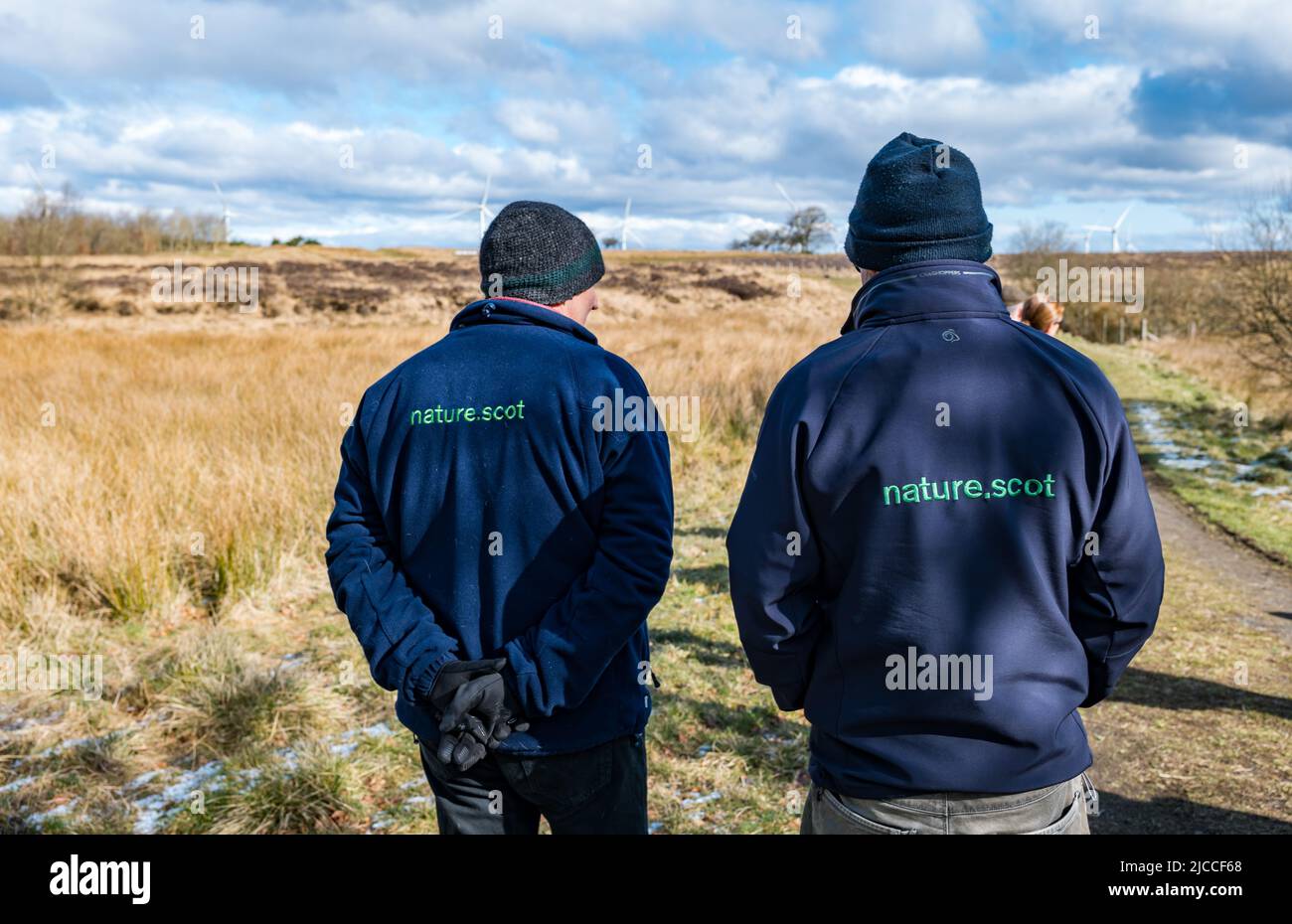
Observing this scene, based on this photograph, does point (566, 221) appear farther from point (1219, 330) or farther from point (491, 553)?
point (1219, 330)

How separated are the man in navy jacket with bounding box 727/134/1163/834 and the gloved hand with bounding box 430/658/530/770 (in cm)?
63

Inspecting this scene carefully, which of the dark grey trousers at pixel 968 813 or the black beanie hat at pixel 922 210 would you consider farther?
the black beanie hat at pixel 922 210

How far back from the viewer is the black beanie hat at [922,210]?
1.80 metres

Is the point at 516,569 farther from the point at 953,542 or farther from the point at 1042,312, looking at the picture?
the point at 1042,312

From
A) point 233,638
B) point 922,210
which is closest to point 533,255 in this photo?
point 922,210

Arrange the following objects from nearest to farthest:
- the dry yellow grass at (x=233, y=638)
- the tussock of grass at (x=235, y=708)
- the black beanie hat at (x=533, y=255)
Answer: the black beanie hat at (x=533, y=255)
the dry yellow grass at (x=233, y=638)
the tussock of grass at (x=235, y=708)

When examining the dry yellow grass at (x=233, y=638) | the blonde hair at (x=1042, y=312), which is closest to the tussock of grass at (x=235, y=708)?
the dry yellow grass at (x=233, y=638)

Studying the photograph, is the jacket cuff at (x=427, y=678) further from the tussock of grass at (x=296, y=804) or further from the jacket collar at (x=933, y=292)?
the tussock of grass at (x=296, y=804)

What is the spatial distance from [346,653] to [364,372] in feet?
29.0

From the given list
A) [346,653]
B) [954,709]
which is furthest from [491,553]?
[346,653]

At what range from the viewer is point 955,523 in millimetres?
1657

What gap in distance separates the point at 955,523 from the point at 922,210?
628 mm

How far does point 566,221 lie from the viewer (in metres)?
2.30
